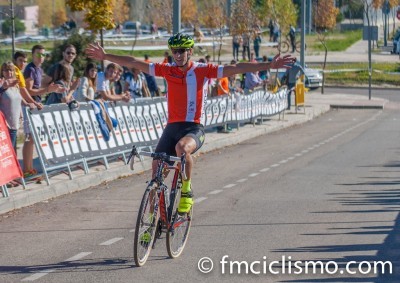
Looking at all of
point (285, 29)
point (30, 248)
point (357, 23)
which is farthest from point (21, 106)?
point (357, 23)

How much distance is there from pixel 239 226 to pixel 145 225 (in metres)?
2.81

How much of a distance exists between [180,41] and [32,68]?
308 inches

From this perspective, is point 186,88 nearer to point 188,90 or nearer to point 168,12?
point 188,90

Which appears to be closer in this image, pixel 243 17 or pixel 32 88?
pixel 32 88

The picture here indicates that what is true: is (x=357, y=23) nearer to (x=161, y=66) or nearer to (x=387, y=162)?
(x=387, y=162)

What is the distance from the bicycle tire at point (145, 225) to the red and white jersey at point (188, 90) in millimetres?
969

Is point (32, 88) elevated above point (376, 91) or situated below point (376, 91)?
above

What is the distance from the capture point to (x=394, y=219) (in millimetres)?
13273

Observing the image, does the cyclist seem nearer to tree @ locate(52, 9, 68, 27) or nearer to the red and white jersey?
the red and white jersey

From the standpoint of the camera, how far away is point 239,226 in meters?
12.8

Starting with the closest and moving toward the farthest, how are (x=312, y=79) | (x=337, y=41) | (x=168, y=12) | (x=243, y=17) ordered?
(x=243, y=17) → (x=168, y=12) → (x=312, y=79) → (x=337, y=41)

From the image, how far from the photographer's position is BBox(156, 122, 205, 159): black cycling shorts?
10.7 meters

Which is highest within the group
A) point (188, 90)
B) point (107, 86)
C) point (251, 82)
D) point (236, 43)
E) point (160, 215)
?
point (188, 90)

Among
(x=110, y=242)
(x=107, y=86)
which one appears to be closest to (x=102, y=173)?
(x=107, y=86)
